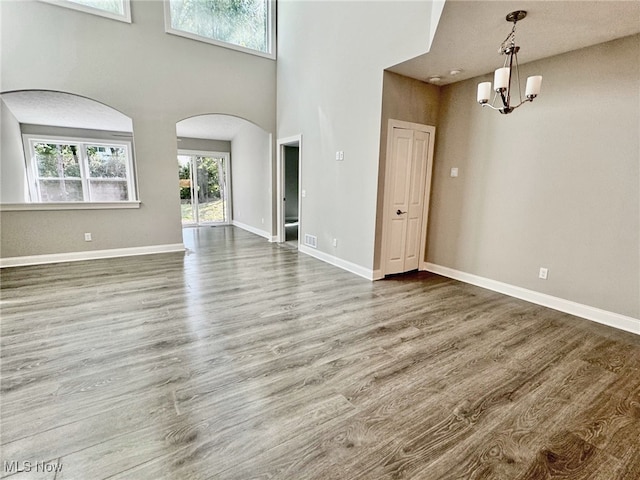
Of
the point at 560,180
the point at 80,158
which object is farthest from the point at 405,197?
the point at 80,158

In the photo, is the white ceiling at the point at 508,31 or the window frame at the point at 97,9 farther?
the window frame at the point at 97,9

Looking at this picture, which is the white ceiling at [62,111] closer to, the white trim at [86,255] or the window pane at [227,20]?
the window pane at [227,20]

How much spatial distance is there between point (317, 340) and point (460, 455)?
4.41ft

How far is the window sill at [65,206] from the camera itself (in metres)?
4.56

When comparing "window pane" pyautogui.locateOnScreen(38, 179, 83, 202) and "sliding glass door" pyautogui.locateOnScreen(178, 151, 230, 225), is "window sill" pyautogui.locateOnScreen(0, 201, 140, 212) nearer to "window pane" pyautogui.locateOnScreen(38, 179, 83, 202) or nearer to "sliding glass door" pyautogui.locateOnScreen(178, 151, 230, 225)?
"sliding glass door" pyautogui.locateOnScreen(178, 151, 230, 225)

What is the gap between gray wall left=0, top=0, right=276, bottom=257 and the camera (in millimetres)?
4422

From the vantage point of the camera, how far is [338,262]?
4953 millimetres

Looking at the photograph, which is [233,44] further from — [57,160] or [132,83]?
[57,160]

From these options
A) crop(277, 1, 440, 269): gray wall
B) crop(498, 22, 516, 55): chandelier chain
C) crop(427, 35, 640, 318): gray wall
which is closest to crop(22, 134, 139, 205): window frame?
crop(277, 1, 440, 269): gray wall

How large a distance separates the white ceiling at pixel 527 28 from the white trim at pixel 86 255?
4.90 m

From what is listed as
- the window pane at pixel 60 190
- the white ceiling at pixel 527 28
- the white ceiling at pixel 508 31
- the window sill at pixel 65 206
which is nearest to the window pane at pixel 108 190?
the window pane at pixel 60 190

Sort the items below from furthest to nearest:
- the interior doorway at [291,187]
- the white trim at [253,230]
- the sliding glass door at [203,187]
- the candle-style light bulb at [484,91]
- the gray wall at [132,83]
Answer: the sliding glass door at [203,187], the interior doorway at [291,187], the white trim at [253,230], the gray wall at [132,83], the candle-style light bulb at [484,91]

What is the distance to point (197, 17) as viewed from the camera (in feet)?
18.0

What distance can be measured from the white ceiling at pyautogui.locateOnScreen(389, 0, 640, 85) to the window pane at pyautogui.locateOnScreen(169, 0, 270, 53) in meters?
3.85
